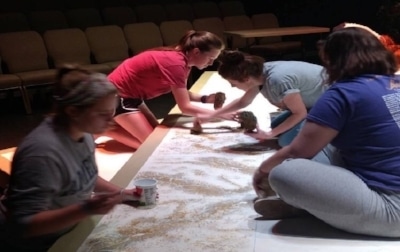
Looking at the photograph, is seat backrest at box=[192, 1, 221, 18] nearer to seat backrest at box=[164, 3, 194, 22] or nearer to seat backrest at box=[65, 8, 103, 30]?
seat backrest at box=[164, 3, 194, 22]

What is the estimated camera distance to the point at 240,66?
248 centimetres

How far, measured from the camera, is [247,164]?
250cm

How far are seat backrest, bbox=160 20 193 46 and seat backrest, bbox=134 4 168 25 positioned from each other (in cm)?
36

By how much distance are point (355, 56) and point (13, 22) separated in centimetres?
449

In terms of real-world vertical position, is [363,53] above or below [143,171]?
above

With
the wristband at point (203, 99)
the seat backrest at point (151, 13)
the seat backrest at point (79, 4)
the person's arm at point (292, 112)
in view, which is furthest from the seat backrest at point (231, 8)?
the person's arm at point (292, 112)

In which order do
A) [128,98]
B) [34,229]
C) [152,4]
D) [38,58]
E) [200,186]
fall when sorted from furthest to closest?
[152,4]
[38,58]
[128,98]
[200,186]
[34,229]

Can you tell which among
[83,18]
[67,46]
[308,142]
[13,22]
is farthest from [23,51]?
[308,142]

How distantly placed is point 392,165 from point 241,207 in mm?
641

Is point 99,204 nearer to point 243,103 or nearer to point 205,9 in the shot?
point 243,103

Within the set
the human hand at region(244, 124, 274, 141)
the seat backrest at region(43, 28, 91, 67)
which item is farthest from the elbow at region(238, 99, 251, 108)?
the seat backrest at region(43, 28, 91, 67)

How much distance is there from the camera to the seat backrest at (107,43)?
5.39 metres

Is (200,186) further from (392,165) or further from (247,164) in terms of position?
(392,165)

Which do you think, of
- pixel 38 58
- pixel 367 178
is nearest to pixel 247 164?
pixel 367 178
